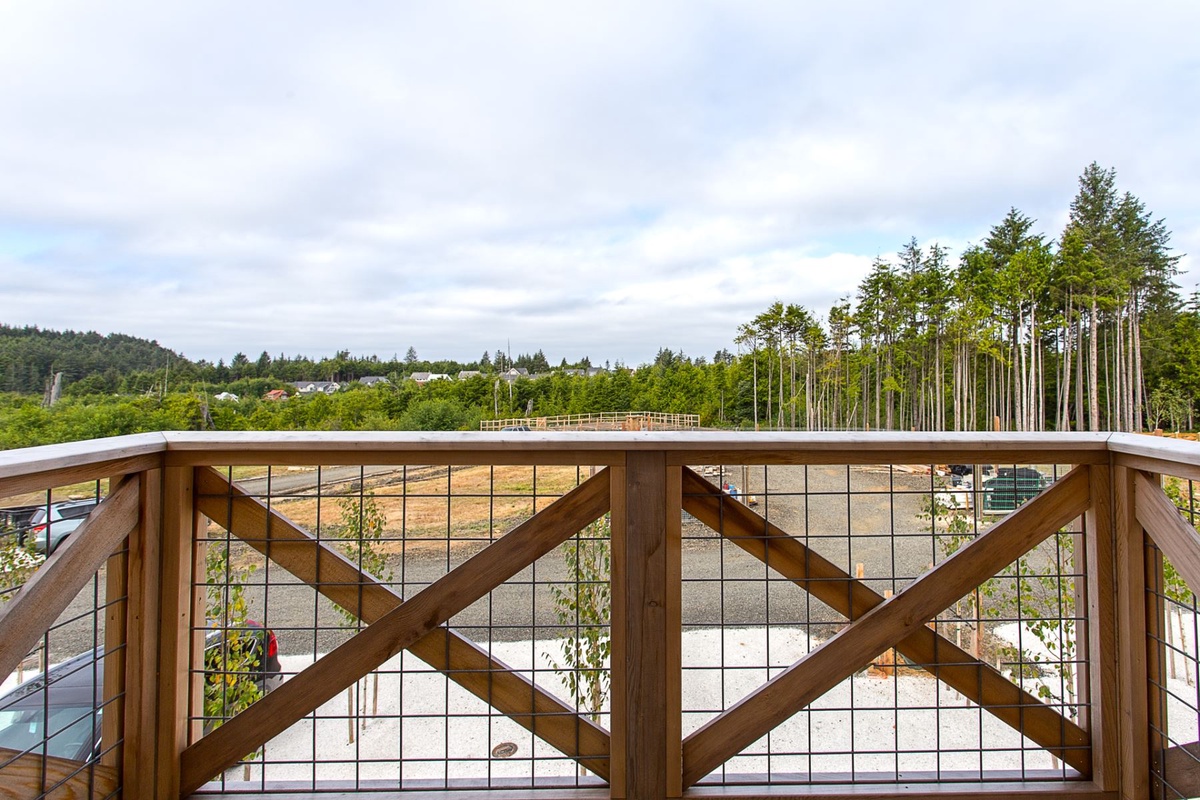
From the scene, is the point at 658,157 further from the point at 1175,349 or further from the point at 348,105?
the point at 1175,349

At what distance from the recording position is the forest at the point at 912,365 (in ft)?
41.8

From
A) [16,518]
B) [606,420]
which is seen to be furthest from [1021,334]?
[16,518]

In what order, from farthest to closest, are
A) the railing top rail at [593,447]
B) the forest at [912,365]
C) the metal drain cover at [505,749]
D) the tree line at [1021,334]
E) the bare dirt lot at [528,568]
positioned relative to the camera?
the tree line at [1021,334], the forest at [912,365], the metal drain cover at [505,749], the bare dirt lot at [528,568], the railing top rail at [593,447]

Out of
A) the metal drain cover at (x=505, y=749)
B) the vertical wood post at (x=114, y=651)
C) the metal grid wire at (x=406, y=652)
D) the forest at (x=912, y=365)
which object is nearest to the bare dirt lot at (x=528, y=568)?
the metal grid wire at (x=406, y=652)

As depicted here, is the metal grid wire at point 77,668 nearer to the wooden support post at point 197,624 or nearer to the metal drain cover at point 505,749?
the wooden support post at point 197,624

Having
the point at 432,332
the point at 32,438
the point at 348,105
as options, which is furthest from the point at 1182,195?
the point at 432,332

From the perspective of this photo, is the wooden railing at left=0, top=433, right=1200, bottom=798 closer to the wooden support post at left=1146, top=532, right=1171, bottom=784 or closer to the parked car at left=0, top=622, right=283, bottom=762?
the wooden support post at left=1146, top=532, right=1171, bottom=784

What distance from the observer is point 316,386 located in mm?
15273

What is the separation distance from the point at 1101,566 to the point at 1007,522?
0.22m

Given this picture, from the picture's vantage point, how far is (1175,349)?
14977 millimetres

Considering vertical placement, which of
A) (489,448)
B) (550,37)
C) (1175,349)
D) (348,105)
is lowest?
(489,448)

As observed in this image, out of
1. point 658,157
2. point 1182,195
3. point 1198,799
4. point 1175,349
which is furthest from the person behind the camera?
point 1182,195

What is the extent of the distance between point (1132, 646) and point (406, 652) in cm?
255

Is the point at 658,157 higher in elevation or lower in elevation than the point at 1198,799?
higher
